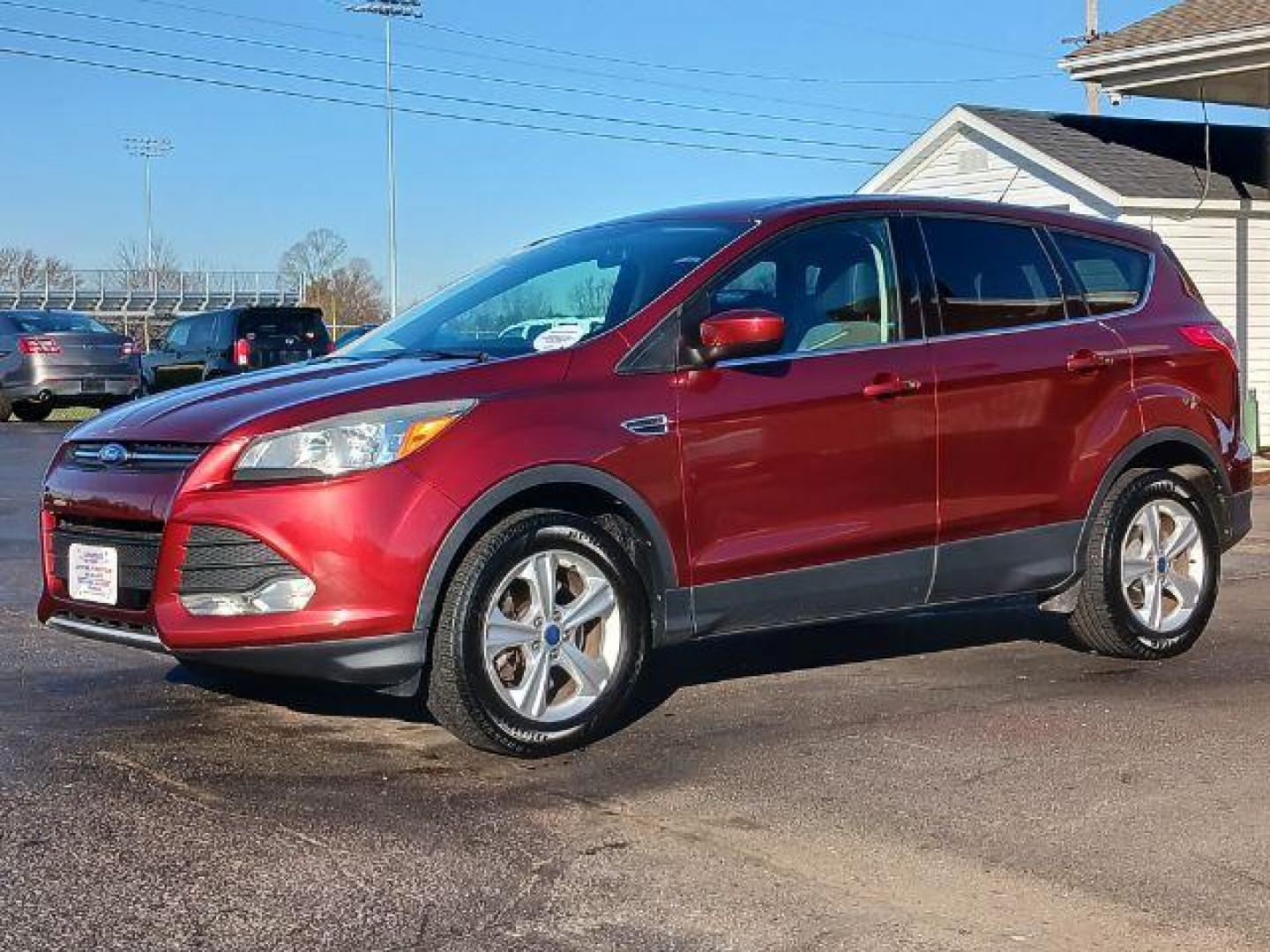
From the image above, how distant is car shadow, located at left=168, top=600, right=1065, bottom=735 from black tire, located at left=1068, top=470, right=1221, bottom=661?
1.77 feet

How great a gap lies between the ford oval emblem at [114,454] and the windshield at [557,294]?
40.6 inches

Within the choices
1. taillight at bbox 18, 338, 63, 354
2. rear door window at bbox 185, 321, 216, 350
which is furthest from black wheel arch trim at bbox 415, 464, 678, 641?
rear door window at bbox 185, 321, 216, 350

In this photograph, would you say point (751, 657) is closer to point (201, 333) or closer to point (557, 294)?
point (557, 294)

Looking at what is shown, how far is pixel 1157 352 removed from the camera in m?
7.17

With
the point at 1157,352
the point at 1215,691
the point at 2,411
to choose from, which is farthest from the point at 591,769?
the point at 2,411

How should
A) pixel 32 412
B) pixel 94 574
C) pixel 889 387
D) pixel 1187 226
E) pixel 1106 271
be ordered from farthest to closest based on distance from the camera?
pixel 32 412
pixel 1187 226
pixel 1106 271
pixel 889 387
pixel 94 574

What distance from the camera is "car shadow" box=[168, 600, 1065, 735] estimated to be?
6.21 metres

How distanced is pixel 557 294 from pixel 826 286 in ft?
3.17

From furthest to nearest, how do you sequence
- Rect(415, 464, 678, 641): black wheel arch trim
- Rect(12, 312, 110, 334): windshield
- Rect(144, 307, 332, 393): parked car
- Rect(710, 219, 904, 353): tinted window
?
Rect(144, 307, 332, 393): parked car, Rect(12, 312, 110, 334): windshield, Rect(710, 219, 904, 353): tinted window, Rect(415, 464, 678, 641): black wheel arch trim

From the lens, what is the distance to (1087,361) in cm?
687

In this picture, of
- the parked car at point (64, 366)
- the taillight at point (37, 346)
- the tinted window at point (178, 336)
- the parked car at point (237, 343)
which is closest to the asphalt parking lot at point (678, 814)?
the parked car at point (64, 366)

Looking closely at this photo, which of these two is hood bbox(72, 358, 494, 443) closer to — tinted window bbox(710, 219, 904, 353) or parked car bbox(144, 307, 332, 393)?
tinted window bbox(710, 219, 904, 353)

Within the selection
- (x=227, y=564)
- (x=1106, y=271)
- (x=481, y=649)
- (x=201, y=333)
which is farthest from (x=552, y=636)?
(x=201, y=333)

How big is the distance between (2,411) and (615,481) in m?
20.1
